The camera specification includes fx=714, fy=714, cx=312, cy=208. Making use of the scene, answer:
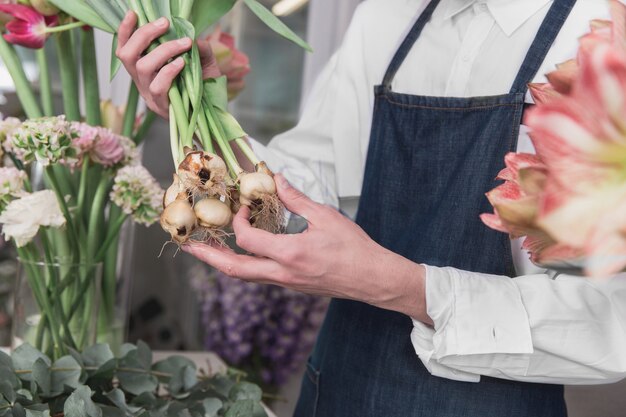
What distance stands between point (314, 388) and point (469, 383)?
307 millimetres

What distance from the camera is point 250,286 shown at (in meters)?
2.48

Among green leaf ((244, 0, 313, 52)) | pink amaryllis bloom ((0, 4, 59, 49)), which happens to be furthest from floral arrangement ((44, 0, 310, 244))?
pink amaryllis bloom ((0, 4, 59, 49))

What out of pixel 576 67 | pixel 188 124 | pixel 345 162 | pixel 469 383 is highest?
pixel 576 67

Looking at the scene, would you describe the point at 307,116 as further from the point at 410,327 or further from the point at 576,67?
the point at 576,67

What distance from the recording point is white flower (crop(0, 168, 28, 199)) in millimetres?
993

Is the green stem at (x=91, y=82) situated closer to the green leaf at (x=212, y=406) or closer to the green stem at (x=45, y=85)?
the green stem at (x=45, y=85)

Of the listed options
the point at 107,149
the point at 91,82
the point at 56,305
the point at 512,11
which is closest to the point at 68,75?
the point at 91,82

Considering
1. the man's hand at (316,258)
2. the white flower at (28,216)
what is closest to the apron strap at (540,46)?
the man's hand at (316,258)

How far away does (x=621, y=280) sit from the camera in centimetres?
88

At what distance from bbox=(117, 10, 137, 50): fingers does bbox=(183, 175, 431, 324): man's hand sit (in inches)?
11.7

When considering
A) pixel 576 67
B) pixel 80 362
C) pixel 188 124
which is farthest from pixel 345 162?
pixel 576 67

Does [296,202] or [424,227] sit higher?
[296,202]

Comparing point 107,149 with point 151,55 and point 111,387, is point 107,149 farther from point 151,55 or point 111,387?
point 111,387

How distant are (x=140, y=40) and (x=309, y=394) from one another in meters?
0.65
